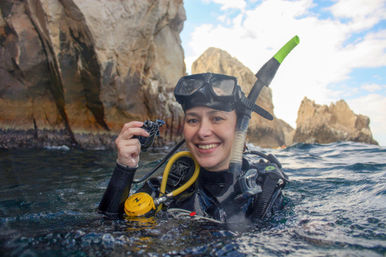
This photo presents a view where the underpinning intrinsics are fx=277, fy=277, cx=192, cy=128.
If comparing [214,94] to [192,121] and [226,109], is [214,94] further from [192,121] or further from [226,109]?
[192,121]

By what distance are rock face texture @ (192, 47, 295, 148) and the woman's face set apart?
3060cm

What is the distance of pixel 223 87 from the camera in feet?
8.45

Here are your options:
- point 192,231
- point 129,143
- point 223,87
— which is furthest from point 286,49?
point 192,231

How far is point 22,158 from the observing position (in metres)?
6.93

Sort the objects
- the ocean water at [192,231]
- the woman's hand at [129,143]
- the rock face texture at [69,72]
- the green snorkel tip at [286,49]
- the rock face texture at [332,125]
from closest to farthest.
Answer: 1. the ocean water at [192,231]
2. the woman's hand at [129,143]
3. the green snorkel tip at [286,49]
4. the rock face texture at [69,72]
5. the rock face texture at [332,125]

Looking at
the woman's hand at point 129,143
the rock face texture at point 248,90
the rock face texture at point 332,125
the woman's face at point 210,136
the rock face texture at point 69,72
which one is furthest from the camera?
the rock face texture at point 248,90

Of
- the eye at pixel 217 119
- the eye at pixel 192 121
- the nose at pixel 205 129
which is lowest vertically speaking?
the nose at pixel 205 129

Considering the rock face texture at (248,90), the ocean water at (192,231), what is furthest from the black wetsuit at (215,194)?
the rock face texture at (248,90)

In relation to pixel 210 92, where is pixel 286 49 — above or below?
above

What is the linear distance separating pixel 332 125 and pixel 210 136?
95.2 ft

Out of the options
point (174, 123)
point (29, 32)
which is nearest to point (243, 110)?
point (29, 32)

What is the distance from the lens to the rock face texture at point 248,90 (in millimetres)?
36531

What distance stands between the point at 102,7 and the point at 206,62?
3599cm

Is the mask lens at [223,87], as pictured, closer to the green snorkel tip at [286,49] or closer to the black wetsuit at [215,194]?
the green snorkel tip at [286,49]
